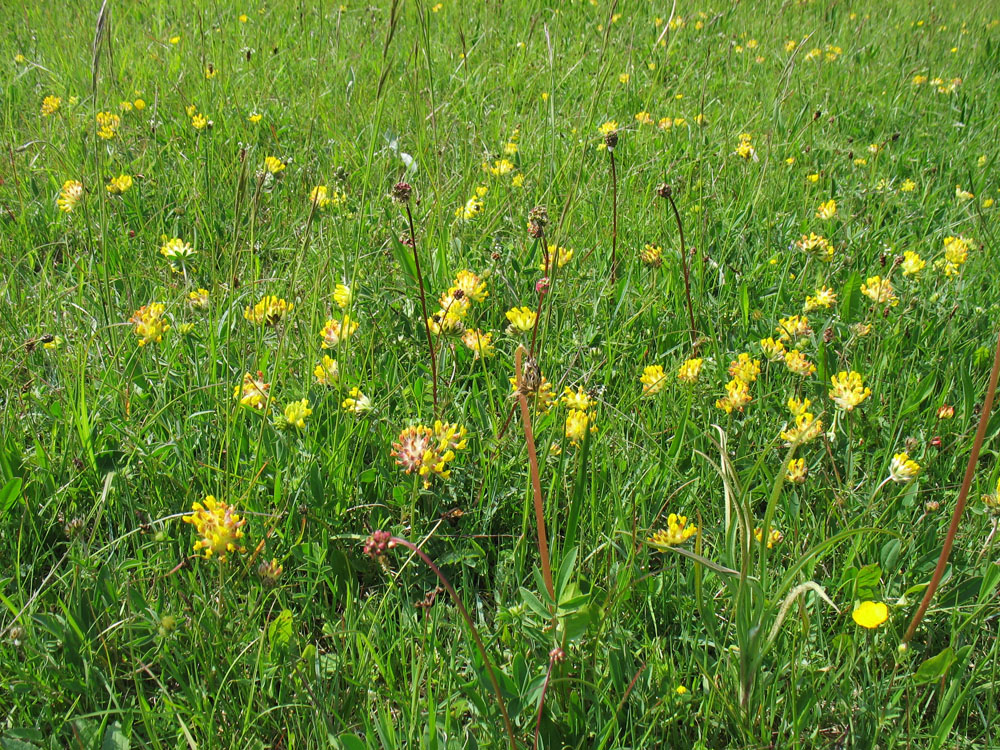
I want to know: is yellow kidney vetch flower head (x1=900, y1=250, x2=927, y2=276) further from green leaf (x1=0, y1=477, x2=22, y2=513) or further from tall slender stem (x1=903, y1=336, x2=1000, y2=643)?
green leaf (x1=0, y1=477, x2=22, y2=513)

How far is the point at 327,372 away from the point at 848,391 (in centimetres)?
112

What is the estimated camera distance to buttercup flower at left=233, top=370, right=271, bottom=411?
61.5 inches

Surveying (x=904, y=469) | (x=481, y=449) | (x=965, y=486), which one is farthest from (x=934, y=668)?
(x=481, y=449)

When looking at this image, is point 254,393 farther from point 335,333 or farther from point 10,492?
point 10,492

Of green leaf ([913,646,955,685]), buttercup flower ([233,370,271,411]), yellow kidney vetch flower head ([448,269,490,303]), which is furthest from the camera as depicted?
yellow kidney vetch flower head ([448,269,490,303])

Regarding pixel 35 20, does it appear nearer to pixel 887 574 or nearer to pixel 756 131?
pixel 756 131

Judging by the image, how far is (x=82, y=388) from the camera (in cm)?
156

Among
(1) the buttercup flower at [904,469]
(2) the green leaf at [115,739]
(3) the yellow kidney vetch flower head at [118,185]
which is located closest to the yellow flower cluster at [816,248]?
(1) the buttercup flower at [904,469]

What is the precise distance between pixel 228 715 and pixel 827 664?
3.08 feet

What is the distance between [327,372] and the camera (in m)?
1.58

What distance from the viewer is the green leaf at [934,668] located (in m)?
1.11

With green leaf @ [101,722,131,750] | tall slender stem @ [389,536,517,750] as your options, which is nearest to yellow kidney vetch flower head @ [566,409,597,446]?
tall slender stem @ [389,536,517,750]

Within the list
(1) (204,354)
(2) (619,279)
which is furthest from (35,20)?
(2) (619,279)

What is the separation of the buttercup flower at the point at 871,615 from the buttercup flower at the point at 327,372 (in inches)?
41.5
